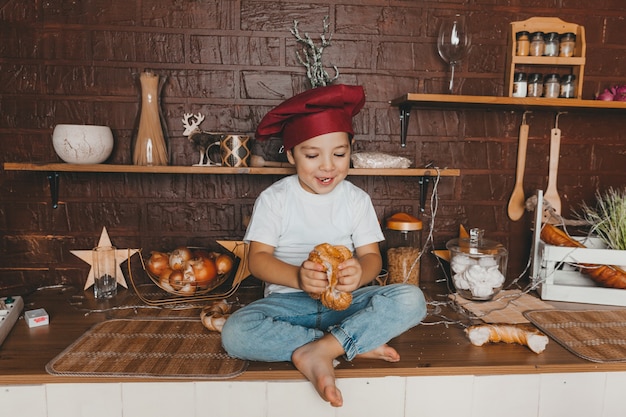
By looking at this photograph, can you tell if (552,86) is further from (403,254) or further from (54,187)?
(54,187)

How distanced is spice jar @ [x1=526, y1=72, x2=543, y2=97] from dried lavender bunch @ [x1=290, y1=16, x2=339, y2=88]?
26.7 inches

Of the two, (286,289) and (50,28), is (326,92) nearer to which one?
(286,289)

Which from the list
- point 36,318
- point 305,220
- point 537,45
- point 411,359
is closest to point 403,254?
point 305,220

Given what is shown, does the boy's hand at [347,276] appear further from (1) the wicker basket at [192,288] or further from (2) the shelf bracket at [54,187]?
(2) the shelf bracket at [54,187]

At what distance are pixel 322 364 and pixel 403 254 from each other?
2.25 feet

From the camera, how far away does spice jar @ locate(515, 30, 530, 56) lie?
5.26ft

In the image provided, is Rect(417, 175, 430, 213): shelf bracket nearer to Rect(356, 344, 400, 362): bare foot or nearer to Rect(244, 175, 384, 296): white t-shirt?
Rect(244, 175, 384, 296): white t-shirt

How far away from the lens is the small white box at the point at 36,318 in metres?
1.25

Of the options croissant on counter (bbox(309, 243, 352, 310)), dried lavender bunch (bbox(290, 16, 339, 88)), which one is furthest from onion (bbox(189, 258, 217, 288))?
dried lavender bunch (bbox(290, 16, 339, 88))

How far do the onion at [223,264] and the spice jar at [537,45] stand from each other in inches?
A: 50.8

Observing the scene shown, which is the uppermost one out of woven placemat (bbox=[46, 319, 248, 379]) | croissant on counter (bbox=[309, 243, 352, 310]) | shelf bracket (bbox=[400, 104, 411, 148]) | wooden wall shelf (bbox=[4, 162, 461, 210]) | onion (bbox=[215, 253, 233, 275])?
shelf bracket (bbox=[400, 104, 411, 148])

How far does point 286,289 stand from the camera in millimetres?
1303

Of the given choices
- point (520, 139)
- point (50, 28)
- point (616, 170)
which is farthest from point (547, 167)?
point (50, 28)

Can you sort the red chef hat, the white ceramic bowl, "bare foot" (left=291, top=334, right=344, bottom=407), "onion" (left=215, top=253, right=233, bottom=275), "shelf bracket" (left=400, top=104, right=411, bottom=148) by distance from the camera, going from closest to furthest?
"bare foot" (left=291, top=334, right=344, bottom=407), the red chef hat, the white ceramic bowl, "onion" (left=215, top=253, right=233, bottom=275), "shelf bracket" (left=400, top=104, right=411, bottom=148)
